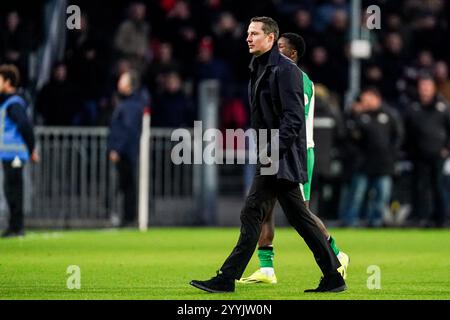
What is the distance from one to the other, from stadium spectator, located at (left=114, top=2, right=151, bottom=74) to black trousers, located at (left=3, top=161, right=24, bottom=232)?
22.2ft

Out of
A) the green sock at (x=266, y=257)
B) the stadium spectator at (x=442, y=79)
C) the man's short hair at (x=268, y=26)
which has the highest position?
the stadium spectator at (x=442, y=79)

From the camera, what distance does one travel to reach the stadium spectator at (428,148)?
2453 centimetres

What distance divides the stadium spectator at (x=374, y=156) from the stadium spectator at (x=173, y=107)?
3019 millimetres

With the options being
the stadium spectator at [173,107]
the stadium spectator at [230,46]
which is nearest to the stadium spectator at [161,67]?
the stadium spectator at [173,107]

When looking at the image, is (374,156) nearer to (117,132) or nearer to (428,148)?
(428,148)

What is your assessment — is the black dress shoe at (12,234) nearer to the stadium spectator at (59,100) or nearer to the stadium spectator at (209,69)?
the stadium spectator at (59,100)

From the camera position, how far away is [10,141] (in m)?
19.4

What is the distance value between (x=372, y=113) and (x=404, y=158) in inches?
73.8

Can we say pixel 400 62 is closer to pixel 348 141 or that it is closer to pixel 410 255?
pixel 348 141

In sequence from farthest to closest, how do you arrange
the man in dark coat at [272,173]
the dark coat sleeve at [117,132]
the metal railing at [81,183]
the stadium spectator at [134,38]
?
the stadium spectator at [134,38], the metal railing at [81,183], the dark coat sleeve at [117,132], the man in dark coat at [272,173]

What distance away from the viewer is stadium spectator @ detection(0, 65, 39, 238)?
62.7 feet

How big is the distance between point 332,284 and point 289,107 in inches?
61.4
